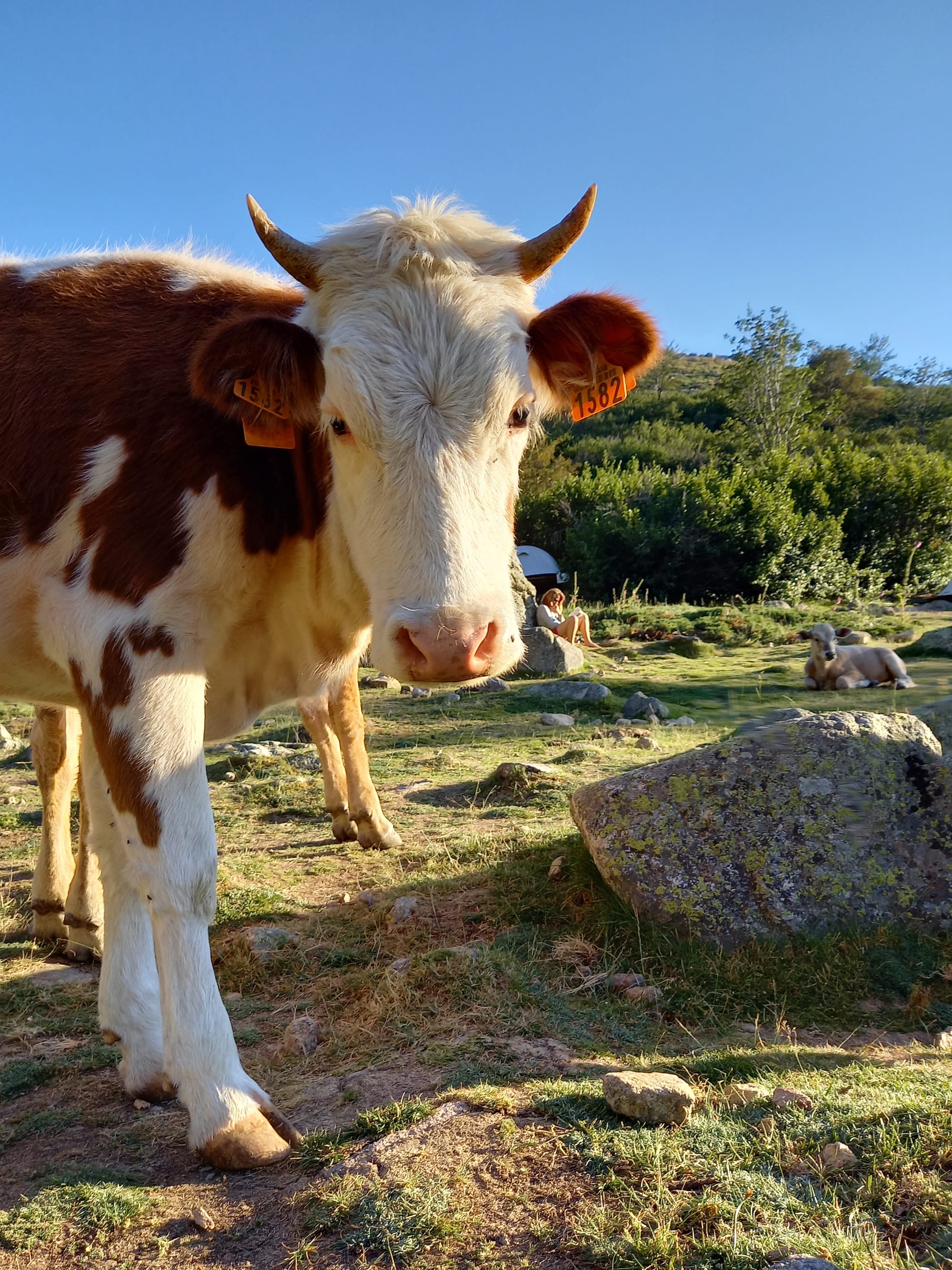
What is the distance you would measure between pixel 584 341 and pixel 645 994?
7.72ft

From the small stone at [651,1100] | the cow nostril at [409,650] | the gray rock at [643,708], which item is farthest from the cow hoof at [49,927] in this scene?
the gray rock at [643,708]

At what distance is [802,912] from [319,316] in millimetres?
2908

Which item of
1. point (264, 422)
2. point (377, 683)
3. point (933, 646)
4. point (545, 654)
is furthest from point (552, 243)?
point (933, 646)

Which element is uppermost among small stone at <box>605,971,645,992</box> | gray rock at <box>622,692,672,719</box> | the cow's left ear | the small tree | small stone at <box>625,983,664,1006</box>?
the small tree

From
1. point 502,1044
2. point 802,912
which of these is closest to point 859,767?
point 802,912

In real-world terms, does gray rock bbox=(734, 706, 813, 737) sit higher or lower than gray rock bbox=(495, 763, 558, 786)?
higher

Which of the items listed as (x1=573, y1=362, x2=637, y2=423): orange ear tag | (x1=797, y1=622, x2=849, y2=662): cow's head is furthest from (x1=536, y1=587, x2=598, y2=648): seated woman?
(x1=573, y1=362, x2=637, y2=423): orange ear tag

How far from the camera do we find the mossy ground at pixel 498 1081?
2.04 m

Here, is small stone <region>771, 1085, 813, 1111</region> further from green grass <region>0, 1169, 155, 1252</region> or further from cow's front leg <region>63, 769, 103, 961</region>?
cow's front leg <region>63, 769, 103, 961</region>

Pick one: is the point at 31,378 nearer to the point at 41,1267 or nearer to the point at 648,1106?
the point at 41,1267

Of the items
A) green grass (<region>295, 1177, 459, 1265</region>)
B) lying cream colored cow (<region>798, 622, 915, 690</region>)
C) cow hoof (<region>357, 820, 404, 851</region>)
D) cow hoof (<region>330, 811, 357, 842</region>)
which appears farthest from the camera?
lying cream colored cow (<region>798, 622, 915, 690</region>)

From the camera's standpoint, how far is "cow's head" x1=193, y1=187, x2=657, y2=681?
2.54 meters

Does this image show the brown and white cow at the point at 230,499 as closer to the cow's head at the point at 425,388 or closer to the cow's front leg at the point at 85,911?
the cow's head at the point at 425,388

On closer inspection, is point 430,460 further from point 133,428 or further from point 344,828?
point 344,828
